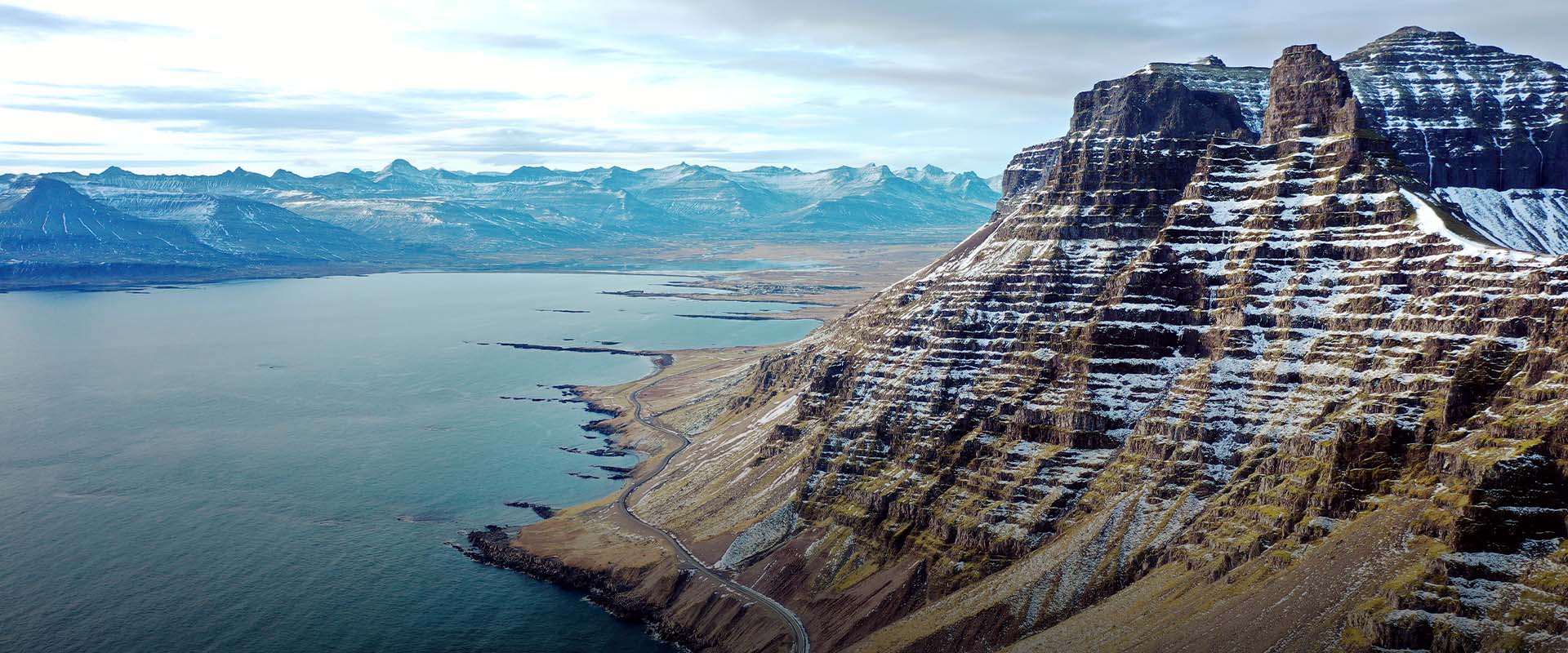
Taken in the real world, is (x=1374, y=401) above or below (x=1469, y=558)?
above

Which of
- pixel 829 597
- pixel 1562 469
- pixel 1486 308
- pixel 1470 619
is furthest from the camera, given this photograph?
pixel 829 597

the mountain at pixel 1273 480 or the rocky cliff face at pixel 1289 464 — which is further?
the mountain at pixel 1273 480

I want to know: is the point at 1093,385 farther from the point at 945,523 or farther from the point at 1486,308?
the point at 1486,308

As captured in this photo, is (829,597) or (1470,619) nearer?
(1470,619)

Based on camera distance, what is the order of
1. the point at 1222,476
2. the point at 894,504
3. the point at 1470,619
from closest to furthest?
the point at 1470,619 → the point at 1222,476 → the point at 894,504

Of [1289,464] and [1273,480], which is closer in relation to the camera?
[1273,480]

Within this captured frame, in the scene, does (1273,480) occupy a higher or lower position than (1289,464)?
lower

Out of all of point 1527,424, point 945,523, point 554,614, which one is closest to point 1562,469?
point 1527,424

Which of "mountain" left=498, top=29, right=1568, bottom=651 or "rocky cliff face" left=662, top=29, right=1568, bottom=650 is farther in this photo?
"mountain" left=498, top=29, right=1568, bottom=651

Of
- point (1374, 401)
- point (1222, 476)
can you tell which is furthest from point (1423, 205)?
point (1222, 476)

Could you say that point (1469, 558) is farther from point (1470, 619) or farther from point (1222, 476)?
point (1222, 476)

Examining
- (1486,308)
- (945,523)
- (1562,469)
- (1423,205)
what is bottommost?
(945,523)
